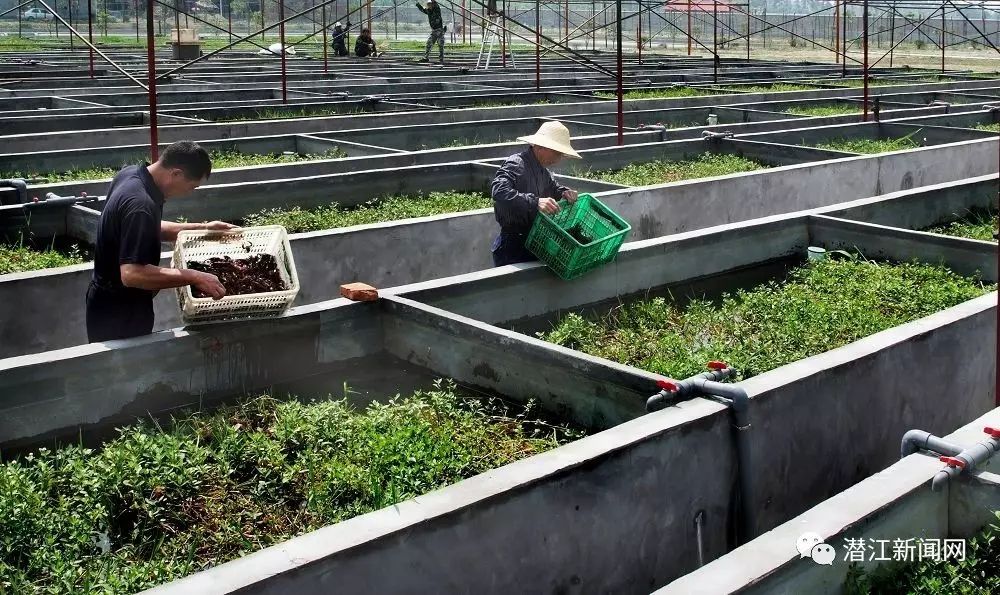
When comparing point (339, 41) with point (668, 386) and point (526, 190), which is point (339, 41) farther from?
point (668, 386)

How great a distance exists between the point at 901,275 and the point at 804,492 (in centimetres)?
321

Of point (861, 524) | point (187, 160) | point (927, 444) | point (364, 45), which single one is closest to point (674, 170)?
point (187, 160)

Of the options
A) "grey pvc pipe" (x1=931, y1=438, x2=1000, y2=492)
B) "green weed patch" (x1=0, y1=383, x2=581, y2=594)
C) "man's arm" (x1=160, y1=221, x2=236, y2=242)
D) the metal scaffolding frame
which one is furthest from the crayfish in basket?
the metal scaffolding frame

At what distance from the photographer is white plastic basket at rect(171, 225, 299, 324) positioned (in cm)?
555

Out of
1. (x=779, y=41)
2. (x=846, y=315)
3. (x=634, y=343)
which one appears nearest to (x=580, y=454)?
(x=634, y=343)

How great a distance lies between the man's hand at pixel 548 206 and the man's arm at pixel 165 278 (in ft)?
7.35

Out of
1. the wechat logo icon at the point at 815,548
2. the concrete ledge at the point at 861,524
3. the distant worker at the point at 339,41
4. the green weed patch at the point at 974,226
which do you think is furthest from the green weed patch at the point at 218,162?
the distant worker at the point at 339,41

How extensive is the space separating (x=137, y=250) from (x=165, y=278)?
22 cm

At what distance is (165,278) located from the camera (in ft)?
17.6

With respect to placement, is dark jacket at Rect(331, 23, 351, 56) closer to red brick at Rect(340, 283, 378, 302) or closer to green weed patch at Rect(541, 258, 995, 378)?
green weed patch at Rect(541, 258, 995, 378)

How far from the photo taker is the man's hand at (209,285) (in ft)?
17.7

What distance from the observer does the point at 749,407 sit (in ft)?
16.0

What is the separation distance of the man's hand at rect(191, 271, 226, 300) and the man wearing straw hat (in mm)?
2218

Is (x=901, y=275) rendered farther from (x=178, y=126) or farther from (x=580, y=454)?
(x=178, y=126)
